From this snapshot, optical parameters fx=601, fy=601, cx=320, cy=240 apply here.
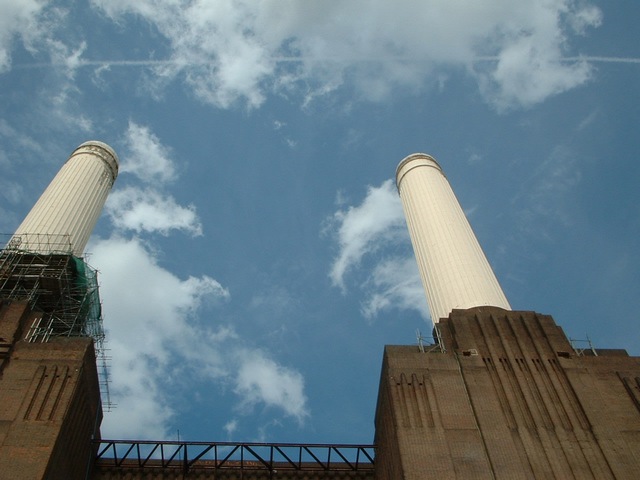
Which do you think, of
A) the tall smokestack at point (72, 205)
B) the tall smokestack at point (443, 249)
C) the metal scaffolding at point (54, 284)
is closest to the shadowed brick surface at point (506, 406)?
the tall smokestack at point (443, 249)

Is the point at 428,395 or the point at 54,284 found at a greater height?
the point at 54,284

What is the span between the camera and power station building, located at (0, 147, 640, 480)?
24344 millimetres

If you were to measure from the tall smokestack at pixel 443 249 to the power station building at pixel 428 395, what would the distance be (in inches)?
4.9

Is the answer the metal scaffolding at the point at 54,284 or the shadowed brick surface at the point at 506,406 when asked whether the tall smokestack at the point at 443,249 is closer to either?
the shadowed brick surface at the point at 506,406

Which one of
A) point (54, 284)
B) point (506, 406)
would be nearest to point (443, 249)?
point (506, 406)

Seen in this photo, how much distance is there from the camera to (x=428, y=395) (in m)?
26.9

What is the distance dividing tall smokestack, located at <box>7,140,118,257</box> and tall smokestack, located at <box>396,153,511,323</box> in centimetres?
2240

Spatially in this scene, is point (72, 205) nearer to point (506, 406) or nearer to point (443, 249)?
point (443, 249)

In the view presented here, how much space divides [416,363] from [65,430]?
15.9 metres

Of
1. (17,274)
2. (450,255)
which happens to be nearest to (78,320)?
(17,274)

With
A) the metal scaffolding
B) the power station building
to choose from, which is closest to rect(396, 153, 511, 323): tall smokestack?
the power station building

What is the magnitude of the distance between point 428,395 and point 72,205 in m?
28.1

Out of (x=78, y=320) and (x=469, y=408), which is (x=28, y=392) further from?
(x=469, y=408)

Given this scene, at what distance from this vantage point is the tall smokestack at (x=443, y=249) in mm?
34781
